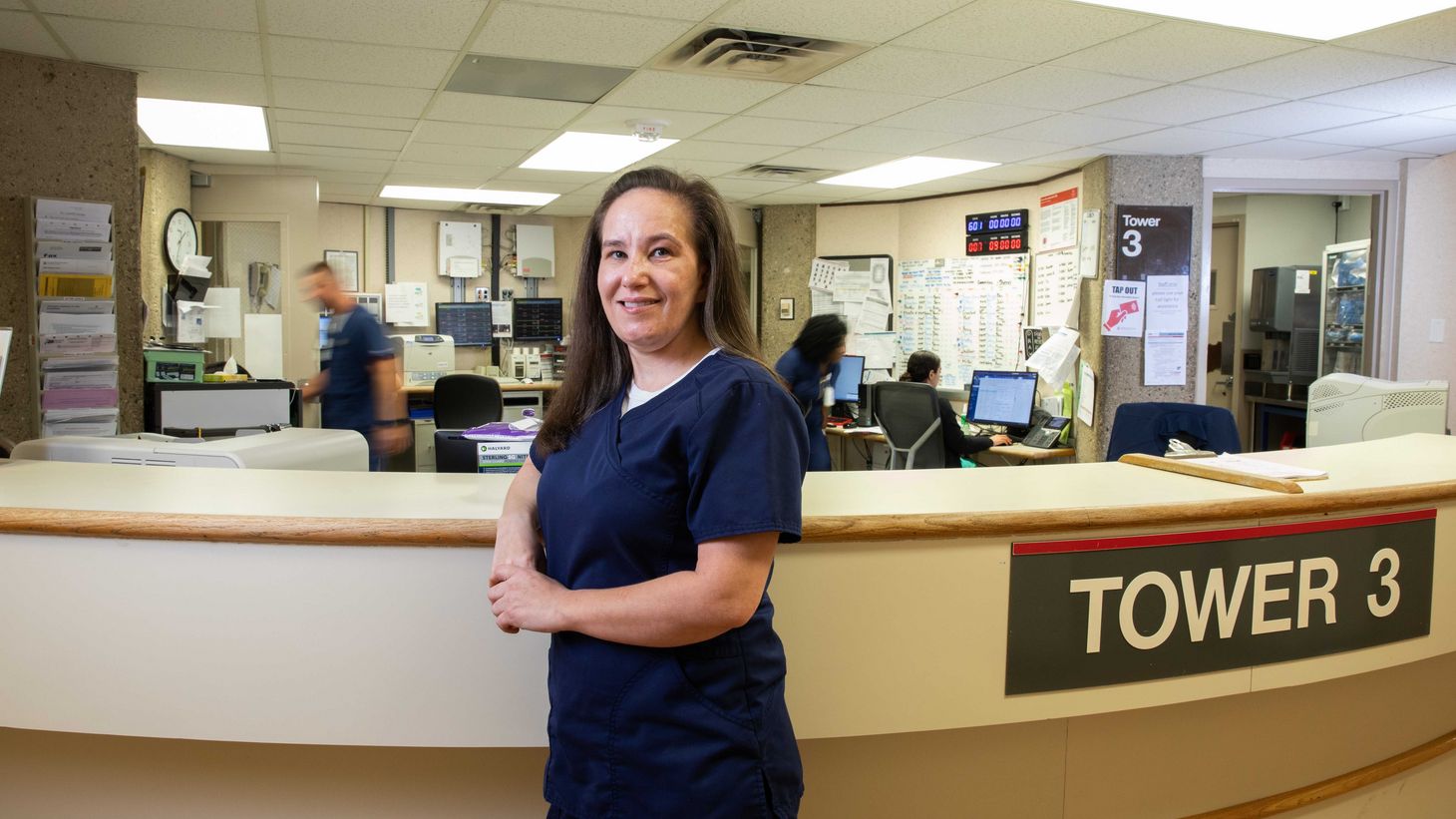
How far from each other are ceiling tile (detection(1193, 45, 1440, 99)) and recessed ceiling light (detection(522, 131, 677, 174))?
2774 mm

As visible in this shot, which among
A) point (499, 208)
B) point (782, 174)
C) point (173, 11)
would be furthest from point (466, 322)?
point (173, 11)

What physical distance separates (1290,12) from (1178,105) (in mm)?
1208

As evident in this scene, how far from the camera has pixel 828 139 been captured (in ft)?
17.1

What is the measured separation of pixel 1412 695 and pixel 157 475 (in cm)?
278

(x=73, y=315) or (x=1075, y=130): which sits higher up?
(x=1075, y=130)

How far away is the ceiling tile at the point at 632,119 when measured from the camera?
4.50 metres

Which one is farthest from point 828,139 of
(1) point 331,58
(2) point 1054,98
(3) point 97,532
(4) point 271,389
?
(3) point 97,532

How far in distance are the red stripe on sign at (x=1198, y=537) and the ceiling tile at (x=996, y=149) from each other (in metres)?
3.61

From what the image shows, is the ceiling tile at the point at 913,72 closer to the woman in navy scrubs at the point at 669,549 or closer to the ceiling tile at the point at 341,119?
the ceiling tile at the point at 341,119

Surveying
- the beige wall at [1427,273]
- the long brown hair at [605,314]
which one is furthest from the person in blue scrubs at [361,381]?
the beige wall at [1427,273]

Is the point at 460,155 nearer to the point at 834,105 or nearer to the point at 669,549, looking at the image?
the point at 834,105

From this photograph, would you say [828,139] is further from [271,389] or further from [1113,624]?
[1113,624]

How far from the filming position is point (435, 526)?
4.91 ft

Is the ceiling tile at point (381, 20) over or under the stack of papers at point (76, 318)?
over
